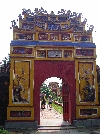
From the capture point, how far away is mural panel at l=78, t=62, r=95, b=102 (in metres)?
15.1

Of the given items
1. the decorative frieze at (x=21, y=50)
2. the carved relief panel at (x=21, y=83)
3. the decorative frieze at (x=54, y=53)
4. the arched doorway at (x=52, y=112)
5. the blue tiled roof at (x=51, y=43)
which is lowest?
the arched doorway at (x=52, y=112)

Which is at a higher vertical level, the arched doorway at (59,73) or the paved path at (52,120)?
the arched doorway at (59,73)

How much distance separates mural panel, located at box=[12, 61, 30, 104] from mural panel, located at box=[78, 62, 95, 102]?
355 centimetres

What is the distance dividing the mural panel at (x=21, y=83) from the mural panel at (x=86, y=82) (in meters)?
3.55

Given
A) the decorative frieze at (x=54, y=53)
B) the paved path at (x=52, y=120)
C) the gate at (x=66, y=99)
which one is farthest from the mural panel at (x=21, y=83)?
the gate at (x=66, y=99)

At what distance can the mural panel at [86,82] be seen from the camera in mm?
15141

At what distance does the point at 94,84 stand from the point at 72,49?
2833 mm

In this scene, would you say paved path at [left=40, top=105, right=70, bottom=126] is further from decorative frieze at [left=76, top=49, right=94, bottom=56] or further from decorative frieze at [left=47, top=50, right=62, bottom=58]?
decorative frieze at [left=76, top=49, right=94, bottom=56]

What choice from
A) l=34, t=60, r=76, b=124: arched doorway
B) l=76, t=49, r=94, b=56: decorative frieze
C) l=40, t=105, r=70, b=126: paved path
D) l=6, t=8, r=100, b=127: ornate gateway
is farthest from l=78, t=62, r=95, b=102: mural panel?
l=40, t=105, r=70, b=126: paved path

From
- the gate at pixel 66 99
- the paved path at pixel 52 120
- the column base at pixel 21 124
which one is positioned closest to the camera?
the column base at pixel 21 124

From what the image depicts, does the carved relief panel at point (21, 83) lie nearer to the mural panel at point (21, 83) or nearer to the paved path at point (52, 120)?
the mural panel at point (21, 83)

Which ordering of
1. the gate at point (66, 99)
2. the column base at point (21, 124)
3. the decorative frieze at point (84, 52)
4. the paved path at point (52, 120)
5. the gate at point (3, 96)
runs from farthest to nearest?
the gate at point (66, 99), the paved path at point (52, 120), the decorative frieze at point (84, 52), the gate at point (3, 96), the column base at point (21, 124)

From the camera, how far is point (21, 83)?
48.6 ft

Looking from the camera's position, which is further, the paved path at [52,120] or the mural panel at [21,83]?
the paved path at [52,120]
